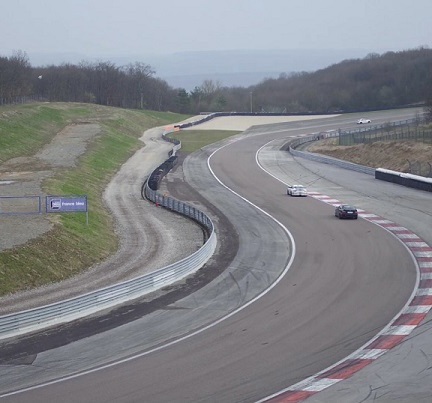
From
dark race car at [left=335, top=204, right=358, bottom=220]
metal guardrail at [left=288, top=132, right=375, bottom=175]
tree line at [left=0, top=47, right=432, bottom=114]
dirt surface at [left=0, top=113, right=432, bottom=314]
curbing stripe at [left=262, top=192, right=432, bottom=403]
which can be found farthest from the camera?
tree line at [left=0, top=47, right=432, bottom=114]

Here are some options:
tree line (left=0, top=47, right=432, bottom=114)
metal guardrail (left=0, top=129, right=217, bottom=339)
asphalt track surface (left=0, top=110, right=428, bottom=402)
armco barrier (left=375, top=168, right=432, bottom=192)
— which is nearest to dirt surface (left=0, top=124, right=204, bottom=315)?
metal guardrail (left=0, top=129, right=217, bottom=339)

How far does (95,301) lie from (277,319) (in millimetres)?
6160

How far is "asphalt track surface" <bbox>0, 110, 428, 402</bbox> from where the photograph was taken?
1933 centimetres

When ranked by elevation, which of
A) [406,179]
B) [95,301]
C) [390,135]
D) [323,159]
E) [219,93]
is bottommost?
[95,301]

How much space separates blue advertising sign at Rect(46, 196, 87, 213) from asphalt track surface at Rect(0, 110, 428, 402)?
8.33m

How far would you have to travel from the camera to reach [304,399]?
18359 millimetres

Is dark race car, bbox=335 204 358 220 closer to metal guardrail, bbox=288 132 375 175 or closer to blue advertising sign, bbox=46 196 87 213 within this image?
blue advertising sign, bbox=46 196 87 213

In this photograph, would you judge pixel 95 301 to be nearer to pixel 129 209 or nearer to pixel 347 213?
pixel 347 213

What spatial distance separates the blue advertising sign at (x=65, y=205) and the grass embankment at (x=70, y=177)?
547 mm

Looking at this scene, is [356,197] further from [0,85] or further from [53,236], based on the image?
[0,85]

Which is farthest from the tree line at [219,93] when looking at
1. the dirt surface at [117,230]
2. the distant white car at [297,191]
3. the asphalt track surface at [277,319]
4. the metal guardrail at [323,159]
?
the asphalt track surface at [277,319]

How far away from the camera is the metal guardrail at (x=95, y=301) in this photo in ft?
79.6

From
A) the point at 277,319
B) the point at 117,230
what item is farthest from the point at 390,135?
the point at 277,319

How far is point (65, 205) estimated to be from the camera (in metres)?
39.6
